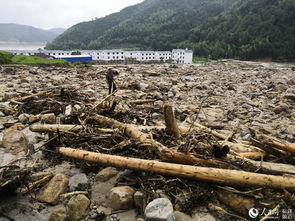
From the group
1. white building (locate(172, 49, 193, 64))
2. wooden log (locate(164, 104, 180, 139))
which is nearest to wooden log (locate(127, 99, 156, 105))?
wooden log (locate(164, 104, 180, 139))

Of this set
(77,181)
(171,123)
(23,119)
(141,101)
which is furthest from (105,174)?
(141,101)

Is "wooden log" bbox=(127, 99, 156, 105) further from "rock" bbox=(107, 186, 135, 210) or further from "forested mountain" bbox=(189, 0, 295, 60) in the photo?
"forested mountain" bbox=(189, 0, 295, 60)

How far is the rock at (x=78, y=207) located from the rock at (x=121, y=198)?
0.89 ft

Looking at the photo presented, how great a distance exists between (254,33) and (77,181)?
104666mm

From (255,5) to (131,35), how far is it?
7294 centimetres

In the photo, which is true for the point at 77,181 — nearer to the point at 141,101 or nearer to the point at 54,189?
the point at 54,189

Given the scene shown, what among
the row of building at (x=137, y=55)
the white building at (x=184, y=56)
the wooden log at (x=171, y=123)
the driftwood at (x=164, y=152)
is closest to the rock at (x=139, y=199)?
the driftwood at (x=164, y=152)

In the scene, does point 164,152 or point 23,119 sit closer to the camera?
point 164,152

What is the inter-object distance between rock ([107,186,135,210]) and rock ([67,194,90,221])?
0.27m

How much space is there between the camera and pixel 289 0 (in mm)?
93750

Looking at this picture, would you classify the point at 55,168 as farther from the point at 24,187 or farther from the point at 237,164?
the point at 237,164

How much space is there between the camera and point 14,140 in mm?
4066

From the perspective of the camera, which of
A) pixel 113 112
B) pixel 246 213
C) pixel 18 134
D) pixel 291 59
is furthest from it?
pixel 291 59

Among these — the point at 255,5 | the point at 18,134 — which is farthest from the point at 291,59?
the point at 18,134
